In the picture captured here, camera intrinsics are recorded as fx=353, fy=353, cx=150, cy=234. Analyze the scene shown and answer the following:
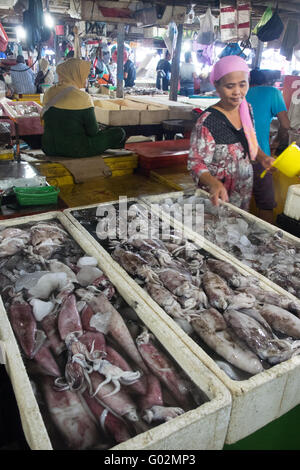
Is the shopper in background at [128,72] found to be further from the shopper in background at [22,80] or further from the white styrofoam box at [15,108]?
the white styrofoam box at [15,108]

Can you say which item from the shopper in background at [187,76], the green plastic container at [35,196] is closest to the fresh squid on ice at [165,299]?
the green plastic container at [35,196]

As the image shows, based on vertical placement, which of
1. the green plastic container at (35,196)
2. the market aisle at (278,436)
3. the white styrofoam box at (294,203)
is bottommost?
the market aisle at (278,436)

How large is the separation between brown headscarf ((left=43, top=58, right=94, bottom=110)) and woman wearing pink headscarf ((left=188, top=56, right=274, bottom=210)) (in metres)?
2.27

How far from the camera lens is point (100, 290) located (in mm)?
2053

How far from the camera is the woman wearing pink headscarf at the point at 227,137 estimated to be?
3.05 m

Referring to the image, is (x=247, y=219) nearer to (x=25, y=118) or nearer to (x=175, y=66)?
(x=25, y=118)

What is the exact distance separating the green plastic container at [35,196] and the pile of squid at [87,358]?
3.87 feet

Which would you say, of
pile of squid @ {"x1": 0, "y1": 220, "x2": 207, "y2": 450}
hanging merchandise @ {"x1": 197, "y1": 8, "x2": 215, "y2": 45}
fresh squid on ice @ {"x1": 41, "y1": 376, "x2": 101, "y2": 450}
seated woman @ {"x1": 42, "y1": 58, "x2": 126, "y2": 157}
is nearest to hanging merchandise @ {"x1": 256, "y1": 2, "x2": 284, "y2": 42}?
hanging merchandise @ {"x1": 197, "y1": 8, "x2": 215, "y2": 45}

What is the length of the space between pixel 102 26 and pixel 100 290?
34.8 feet

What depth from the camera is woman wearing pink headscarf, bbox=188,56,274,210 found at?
305 cm

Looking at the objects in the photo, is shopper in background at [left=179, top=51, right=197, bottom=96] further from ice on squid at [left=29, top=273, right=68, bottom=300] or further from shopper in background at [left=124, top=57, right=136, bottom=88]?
ice on squid at [left=29, top=273, right=68, bottom=300]

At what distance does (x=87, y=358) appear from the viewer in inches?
61.6

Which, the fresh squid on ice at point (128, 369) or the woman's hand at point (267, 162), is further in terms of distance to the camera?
the woman's hand at point (267, 162)

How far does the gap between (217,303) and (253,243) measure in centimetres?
98
